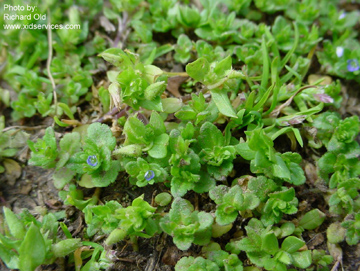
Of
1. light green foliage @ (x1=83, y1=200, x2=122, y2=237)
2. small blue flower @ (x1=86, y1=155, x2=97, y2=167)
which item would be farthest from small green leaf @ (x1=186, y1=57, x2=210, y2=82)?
light green foliage @ (x1=83, y1=200, x2=122, y2=237)

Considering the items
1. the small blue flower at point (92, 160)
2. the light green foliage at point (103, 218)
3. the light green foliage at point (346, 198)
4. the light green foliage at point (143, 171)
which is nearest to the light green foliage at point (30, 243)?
the light green foliage at point (103, 218)

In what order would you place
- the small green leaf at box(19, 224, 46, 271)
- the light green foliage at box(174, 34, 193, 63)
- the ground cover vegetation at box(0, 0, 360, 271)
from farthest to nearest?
1. the light green foliage at box(174, 34, 193, 63)
2. the ground cover vegetation at box(0, 0, 360, 271)
3. the small green leaf at box(19, 224, 46, 271)

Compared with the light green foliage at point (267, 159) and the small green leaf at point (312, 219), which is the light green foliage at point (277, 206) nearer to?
the light green foliage at point (267, 159)

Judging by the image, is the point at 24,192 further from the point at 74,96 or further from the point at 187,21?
the point at 187,21

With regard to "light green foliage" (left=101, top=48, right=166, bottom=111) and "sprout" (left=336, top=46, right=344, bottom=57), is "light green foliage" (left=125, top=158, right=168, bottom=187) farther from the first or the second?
"sprout" (left=336, top=46, right=344, bottom=57)

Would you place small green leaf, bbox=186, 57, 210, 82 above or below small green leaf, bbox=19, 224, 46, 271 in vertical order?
above

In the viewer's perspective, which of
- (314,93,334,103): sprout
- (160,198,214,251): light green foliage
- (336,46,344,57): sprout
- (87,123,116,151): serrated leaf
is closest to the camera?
(160,198,214,251): light green foliage

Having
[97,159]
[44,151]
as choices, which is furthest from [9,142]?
[97,159]

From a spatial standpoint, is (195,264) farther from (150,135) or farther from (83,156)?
(83,156)
